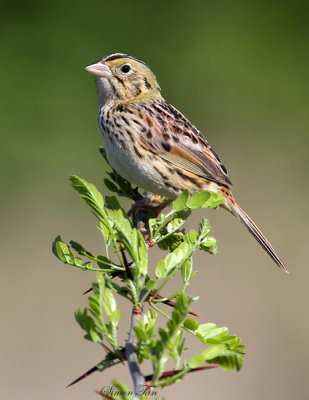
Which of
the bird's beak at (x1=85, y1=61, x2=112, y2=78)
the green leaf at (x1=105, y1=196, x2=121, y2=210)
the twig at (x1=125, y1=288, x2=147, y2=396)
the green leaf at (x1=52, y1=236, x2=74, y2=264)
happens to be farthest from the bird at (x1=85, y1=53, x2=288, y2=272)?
the twig at (x1=125, y1=288, x2=147, y2=396)

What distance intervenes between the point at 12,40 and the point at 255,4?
2718 mm

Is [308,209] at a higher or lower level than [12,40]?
lower

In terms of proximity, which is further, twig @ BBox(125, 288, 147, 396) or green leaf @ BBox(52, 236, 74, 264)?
green leaf @ BBox(52, 236, 74, 264)

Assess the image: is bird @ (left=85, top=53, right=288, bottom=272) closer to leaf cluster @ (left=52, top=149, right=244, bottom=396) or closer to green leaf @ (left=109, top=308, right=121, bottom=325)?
leaf cluster @ (left=52, top=149, right=244, bottom=396)

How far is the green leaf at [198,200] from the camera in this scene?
1.59m

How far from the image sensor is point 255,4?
7.76 metres

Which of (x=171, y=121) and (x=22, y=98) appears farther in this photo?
(x=22, y=98)

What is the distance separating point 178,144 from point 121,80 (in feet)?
1.42

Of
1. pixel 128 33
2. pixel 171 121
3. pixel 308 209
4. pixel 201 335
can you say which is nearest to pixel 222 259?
pixel 308 209

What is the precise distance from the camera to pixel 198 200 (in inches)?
63.1

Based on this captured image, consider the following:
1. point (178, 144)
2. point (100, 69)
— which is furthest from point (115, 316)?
point (100, 69)

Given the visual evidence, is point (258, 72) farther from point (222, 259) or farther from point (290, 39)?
point (222, 259)

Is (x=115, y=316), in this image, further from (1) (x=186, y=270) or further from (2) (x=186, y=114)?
(2) (x=186, y=114)

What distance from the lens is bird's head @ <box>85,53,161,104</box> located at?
332 cm
